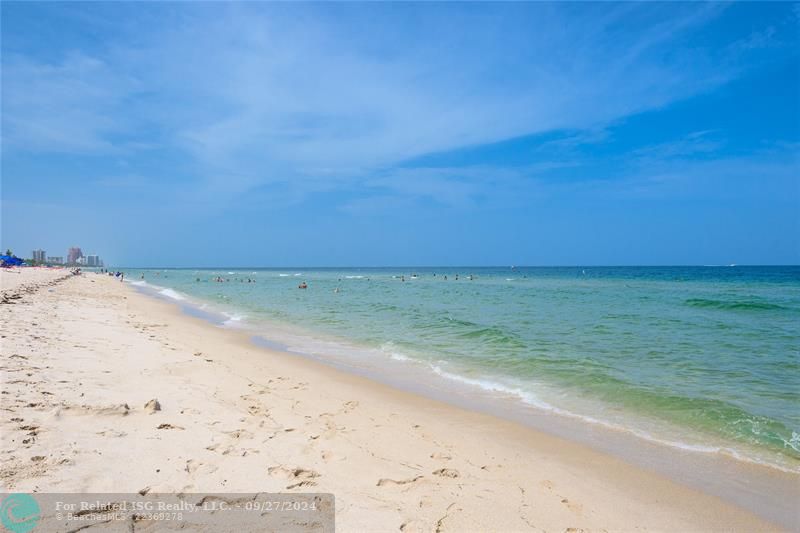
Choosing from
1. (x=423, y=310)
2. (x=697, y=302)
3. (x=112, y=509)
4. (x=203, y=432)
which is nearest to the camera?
(x=112, y=509)

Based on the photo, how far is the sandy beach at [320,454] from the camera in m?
3.70

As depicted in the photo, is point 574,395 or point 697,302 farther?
point 697,302

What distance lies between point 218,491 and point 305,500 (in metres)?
0.79

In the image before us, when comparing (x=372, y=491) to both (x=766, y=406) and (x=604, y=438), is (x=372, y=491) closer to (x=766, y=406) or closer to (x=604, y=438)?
(x=604, y=438)

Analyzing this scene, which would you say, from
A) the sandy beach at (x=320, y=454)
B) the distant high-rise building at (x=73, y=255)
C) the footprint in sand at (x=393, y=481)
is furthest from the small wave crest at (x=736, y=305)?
the distant high-rise building at (x=73, y=255)

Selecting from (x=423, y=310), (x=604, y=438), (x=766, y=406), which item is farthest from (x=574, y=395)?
(x=423, y=310)

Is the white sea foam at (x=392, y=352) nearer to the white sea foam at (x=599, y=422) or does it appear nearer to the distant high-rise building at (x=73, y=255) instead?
the white sea foam at (x=599, y=422)

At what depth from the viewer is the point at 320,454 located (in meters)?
4.71

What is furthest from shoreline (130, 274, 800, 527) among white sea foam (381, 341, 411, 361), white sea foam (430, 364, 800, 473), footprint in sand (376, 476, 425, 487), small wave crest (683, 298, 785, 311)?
small wave crest (683, 298, 785, 311)

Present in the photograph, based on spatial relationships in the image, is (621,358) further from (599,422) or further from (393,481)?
(393,481)

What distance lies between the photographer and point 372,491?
3.96 metres

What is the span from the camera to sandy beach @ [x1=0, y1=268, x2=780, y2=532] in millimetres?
3699

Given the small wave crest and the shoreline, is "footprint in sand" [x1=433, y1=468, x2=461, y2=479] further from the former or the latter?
the small wave crest

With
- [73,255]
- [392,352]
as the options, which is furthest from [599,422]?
[73,255]
